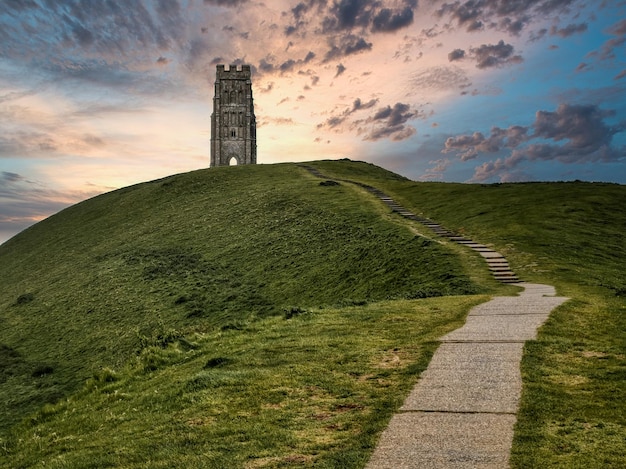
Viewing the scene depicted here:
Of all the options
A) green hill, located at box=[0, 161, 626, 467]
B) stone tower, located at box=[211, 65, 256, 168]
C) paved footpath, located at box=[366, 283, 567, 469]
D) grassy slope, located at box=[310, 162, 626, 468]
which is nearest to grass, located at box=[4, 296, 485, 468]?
green hill, located at box=[0, 161, 626, 467]

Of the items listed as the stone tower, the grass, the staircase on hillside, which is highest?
the stone tower

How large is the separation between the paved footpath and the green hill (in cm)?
38

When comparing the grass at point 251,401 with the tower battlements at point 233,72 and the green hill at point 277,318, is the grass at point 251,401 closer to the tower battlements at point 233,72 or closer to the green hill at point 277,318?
the green hill at point 277,318

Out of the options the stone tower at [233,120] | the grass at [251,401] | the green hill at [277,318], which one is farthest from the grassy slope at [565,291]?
the stone tower at [233,120]

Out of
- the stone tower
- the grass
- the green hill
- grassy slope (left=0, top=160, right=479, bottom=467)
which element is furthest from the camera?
the stone tower

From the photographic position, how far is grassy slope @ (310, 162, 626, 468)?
9.08 meters

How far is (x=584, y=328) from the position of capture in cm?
1647

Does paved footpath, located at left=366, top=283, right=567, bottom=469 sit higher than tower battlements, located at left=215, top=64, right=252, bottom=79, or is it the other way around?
tower battlements, located at left=215, top=64, right=252, bottom=79

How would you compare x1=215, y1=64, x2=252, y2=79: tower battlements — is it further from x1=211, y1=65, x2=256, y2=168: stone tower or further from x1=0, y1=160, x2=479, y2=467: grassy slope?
x1=0, y1=160, x2=479, y2=467: grassy slope

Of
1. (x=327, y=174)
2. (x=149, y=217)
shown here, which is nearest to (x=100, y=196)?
(x=149, y=217)

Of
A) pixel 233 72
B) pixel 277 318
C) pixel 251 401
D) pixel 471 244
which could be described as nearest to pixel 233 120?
pixel 233 72

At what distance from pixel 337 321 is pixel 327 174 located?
6769 cm

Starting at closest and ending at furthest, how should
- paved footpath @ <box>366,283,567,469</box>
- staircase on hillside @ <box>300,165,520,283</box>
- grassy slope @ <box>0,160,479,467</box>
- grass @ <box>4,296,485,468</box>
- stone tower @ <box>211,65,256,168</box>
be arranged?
paved footpath @ <box>366,283,567,469</box>, grass @ <box>4,296,485,468</box>, grassy slope @ <box>0,160,479,467</box>, staircase on hillside @ <box>300,165,520,283</box>, stone tower @ <box>211,65,256,168</box>

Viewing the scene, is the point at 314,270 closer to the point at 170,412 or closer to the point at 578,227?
the point at 578,227
